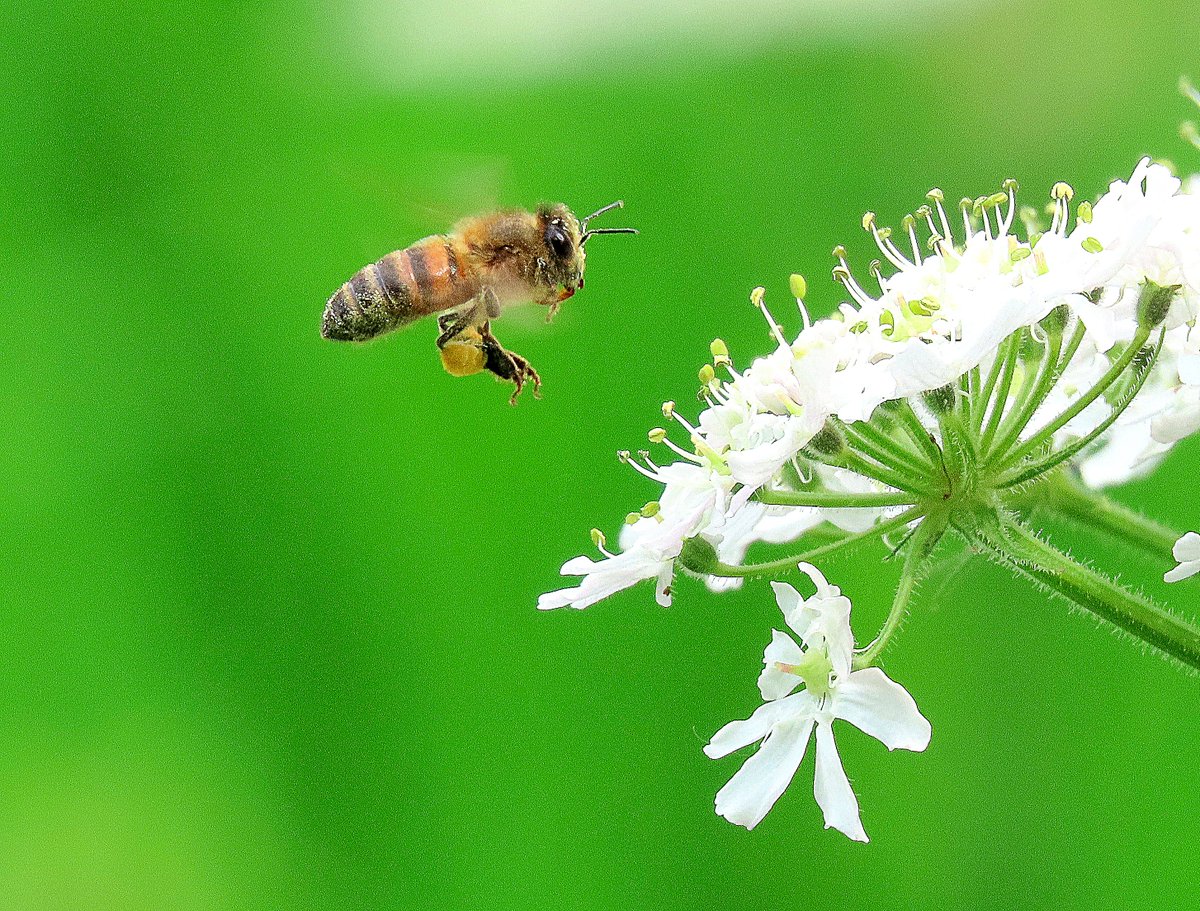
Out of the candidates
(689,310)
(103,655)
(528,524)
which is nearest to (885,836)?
(528,524)

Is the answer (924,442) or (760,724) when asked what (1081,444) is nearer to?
(924,442)

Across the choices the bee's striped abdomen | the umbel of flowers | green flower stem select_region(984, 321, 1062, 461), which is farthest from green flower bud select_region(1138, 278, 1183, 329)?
the bee's striped abdomen

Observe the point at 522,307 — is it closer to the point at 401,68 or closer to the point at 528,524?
the point at 528,524

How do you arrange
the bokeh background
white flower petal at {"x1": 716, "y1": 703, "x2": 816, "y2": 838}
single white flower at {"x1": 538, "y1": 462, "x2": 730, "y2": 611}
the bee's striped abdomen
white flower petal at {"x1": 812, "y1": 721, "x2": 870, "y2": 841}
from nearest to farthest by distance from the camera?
white flower petal at {"x1": 812, "y1": 721, "x2": 870, "y2": 841}, white flower petal at {"x1": 716, "y1": 703, "x2": 816, "y2": 838}, single white flower at {"x1": 538, "y1": 462, "x2": 730, "y2": 611}, the bee's striped abdomen, the bokeh background

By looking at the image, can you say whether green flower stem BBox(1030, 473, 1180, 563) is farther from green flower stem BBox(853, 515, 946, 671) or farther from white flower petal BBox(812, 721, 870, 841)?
white flower petal BBox(812, 721, 870, 841)

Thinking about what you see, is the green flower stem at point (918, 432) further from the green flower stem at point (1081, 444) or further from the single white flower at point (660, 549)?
the single white flower at point (660, 549)

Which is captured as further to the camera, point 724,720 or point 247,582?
point 247,582
